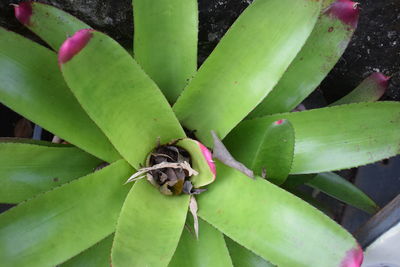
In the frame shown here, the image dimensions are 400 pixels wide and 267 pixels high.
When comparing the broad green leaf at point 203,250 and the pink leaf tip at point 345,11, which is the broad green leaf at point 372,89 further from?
the broad green leaf at point 203,250

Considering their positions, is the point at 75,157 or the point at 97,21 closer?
the point at 75,157

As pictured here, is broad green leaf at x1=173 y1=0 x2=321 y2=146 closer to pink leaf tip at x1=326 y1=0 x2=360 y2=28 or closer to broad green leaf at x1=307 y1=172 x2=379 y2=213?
pink leaf tip at x1=326 y1=0 x2=360 y2=28

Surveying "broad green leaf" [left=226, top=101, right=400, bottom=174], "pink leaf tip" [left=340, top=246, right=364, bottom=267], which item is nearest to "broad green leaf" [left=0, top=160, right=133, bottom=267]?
"broad green leaf" [left=226, top=101, right=400, bottom=174]

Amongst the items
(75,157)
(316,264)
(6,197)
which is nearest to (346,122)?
(316,264)

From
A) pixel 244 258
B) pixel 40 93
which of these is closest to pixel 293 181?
pixel 244 258

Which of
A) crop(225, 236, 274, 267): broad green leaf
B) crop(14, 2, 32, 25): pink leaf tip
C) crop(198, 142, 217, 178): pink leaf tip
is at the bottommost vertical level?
crop(225, 236, 274, 267): broad green leaf

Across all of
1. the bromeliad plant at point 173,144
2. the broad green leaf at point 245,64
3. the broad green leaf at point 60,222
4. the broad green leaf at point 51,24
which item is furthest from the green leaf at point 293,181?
the broad green leaf at point 51,24

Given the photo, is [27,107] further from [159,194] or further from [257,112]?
[257,112]
